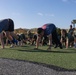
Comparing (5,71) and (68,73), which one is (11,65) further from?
(68,73)

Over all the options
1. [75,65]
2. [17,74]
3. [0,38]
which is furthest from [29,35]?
[17,74]

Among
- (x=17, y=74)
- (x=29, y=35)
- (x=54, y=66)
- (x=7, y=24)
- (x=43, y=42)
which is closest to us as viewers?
(x=17, y=74)

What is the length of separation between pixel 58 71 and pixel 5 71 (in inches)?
56.6

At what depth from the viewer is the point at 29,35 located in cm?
2481

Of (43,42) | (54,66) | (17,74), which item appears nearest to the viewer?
(17,74)

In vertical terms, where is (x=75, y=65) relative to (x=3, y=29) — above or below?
below

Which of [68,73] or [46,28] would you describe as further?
[46,28]

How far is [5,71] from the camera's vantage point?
644 centimetres

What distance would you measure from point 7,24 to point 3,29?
0.30 meters

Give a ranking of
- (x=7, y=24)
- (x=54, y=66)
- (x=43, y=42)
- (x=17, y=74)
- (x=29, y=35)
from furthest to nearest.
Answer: (x=29, y=35)
(x=43, y=42)
(x=7, y=24)
(x=54, y=66)
(x=17, y=74)

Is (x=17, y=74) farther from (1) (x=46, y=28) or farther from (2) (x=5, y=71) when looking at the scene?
(1) (x=46, y=28)

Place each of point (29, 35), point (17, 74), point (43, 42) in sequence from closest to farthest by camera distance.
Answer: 1. point (17, 74)
2. point (43, 42)
3. point (29, 35)

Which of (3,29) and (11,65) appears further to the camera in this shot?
(3,29)

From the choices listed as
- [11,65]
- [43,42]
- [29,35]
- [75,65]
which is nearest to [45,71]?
[11,65]
